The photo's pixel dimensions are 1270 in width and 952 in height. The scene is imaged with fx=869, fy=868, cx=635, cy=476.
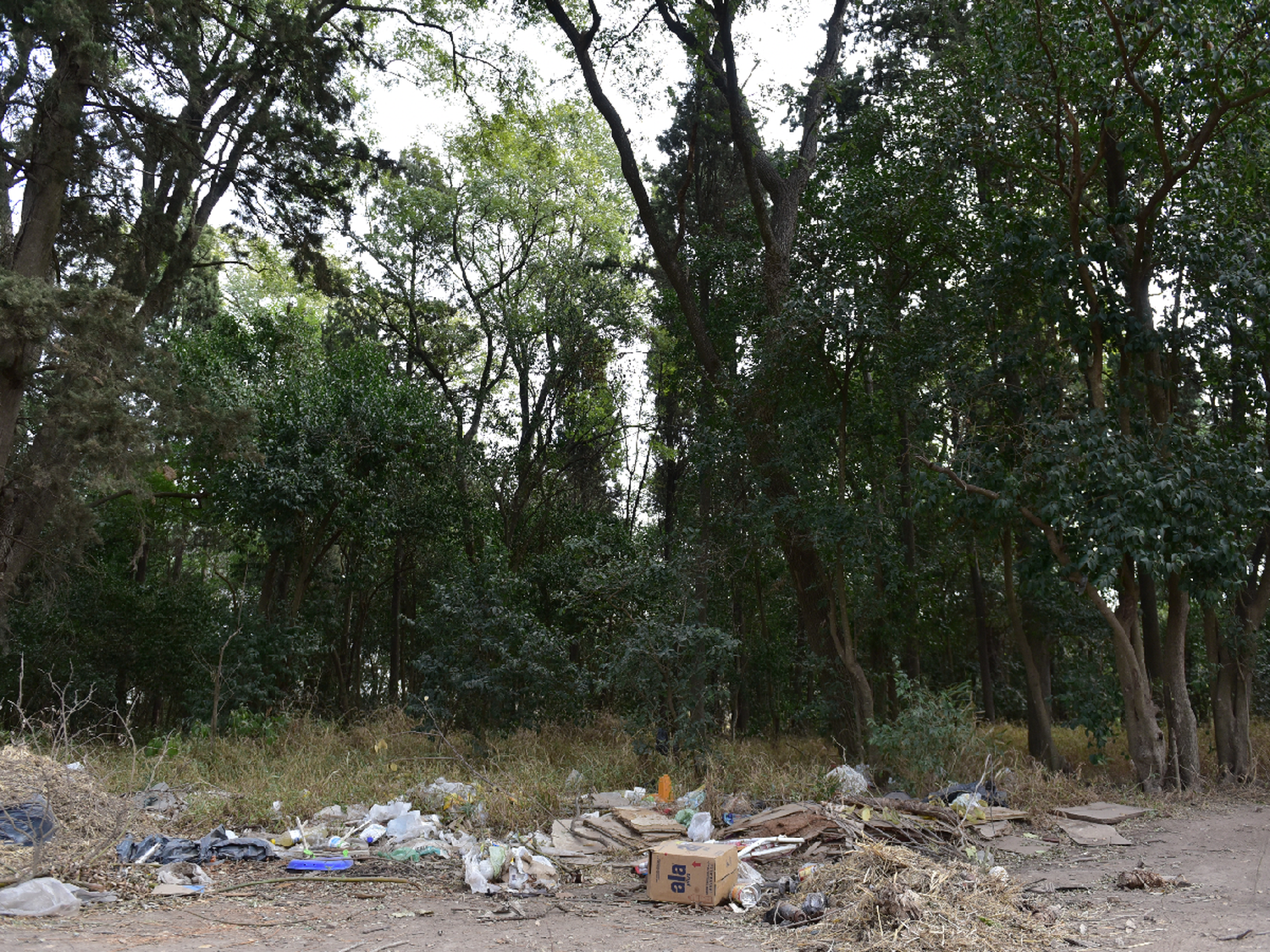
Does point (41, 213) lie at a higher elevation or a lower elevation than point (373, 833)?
higher

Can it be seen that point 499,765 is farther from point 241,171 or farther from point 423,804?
point 241,171

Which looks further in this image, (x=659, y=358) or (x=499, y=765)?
(x=659, y=358)

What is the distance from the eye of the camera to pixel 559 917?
521 centimetres

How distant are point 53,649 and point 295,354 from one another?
6.32m

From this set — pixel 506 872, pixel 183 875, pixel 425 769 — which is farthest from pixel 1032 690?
pixel 183 875

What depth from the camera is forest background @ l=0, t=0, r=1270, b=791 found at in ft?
28.7

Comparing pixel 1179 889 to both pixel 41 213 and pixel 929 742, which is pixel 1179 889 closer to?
pixel 929 742

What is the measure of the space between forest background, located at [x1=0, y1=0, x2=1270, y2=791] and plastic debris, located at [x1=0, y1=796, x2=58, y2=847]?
3.16ft

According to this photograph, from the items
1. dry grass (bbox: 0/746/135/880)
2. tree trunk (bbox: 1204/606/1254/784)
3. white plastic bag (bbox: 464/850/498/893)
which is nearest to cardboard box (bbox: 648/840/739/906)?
white plastic bag (bbox: 464/850/498/893)

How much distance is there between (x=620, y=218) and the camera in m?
19.6

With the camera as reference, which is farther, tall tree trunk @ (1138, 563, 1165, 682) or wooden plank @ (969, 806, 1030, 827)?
tall tree trunk @ (1138, 563, 1165, 682)

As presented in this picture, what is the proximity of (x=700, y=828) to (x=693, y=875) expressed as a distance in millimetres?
1397

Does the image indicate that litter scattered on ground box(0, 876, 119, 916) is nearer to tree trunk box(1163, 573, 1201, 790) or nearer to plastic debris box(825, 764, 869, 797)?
plastic debris box(825, 764, 869, 797)

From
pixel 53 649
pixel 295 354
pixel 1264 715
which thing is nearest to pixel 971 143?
pixel 1264 715
